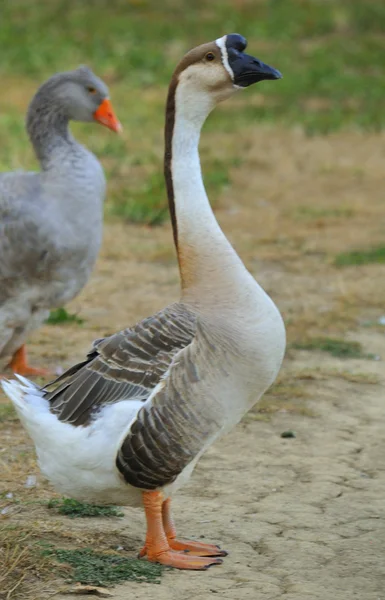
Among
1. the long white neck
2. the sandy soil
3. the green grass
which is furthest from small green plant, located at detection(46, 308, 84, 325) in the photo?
the green grass

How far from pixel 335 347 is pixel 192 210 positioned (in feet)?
9.61

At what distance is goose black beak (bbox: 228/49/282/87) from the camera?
4.09m

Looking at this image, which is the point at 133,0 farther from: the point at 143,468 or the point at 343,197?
the point at 143,468

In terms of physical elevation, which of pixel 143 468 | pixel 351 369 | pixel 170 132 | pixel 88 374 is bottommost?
pixel 351 369

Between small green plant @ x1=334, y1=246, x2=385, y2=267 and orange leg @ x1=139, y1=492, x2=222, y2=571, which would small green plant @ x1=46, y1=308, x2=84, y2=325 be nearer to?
small green plant @ x1=334, y1=246, x2=385, y2=267

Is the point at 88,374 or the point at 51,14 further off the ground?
the point at 51,14

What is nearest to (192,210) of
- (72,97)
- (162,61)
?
(72,97)

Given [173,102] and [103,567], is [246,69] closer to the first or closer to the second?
[173,102]

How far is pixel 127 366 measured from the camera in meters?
3.93

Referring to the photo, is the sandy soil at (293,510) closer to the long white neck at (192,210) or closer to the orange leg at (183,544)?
the orange leg at (183,544)

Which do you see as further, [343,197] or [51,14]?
[51,14]

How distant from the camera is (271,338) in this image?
3963 mm

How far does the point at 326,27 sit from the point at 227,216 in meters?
8.32

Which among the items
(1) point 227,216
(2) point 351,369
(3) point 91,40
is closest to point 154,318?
(2) point 351,369
